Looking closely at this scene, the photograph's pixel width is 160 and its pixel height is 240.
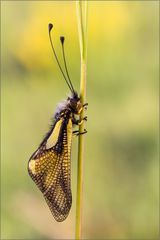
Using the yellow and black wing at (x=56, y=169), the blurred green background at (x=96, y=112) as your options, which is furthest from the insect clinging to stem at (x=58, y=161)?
the blurred green background at (x=96, y=112)

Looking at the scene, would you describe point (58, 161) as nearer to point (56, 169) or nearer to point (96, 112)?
point (56, 169)

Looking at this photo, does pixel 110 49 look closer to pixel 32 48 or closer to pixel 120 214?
pixel 32 48

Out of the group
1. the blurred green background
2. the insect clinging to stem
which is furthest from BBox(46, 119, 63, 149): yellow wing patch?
the blurred green background

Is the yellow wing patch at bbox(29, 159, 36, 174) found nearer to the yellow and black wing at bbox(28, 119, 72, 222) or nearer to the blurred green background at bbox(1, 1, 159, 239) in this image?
the yellow and black wing at bbox(28, 119, 72, 222)

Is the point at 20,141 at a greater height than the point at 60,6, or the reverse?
the point at 60,6

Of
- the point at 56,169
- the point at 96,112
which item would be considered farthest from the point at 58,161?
the point at 96,112

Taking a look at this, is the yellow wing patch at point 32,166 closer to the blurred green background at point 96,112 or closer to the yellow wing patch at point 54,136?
the yellow wing patch at point 54,136

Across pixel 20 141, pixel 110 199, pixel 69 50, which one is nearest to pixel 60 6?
pixel 69 50
